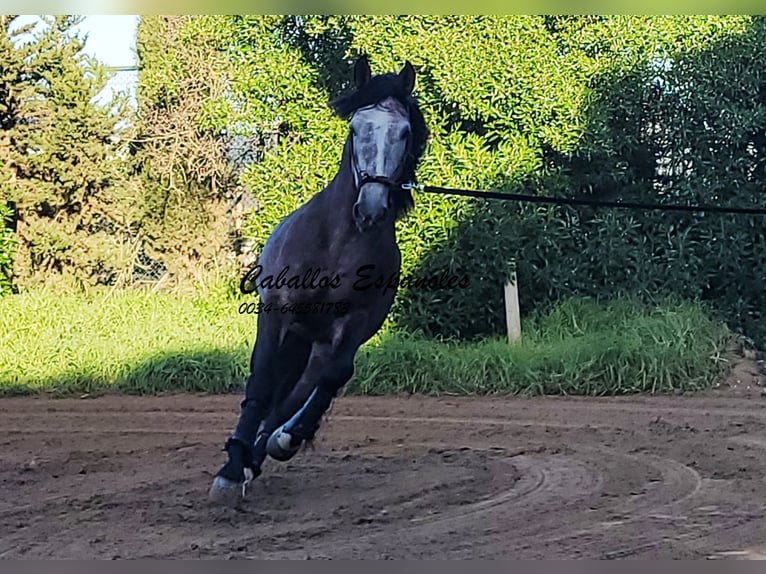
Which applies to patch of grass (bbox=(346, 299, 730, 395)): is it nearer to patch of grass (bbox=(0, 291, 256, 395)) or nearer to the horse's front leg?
the horse's front leg

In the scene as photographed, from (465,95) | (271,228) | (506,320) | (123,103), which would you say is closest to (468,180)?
(465,95)

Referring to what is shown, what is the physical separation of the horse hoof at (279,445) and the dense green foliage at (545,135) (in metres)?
0.64

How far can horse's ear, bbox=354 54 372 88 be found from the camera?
3391 millimetres

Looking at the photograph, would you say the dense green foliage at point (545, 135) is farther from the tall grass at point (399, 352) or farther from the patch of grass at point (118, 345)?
the patch of grass at point (118, 345)

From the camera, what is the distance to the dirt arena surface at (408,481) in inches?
118

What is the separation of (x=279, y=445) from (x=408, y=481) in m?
0.47

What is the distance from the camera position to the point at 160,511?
3.16m

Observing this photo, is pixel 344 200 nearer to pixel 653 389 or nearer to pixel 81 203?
pixel 81 203

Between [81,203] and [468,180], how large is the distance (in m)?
1.54

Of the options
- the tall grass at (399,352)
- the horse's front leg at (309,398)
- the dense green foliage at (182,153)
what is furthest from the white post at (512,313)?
the dense green foliage at (182,153)

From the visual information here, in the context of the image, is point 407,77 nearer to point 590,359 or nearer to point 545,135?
point 545,135

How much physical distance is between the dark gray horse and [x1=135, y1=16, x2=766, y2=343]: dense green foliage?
0.93 feet

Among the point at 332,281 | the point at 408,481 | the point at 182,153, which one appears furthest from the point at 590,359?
the point at 182,153

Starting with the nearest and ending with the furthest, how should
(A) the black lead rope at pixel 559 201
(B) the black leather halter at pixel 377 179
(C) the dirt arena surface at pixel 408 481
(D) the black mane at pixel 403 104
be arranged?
(C) the dirt arena surface at pixel 408 481, (B) the black leather halter at pixel 377 179, (D) the black mane at pixel 403 104, (A) the black lead rope at pixel 559 201
